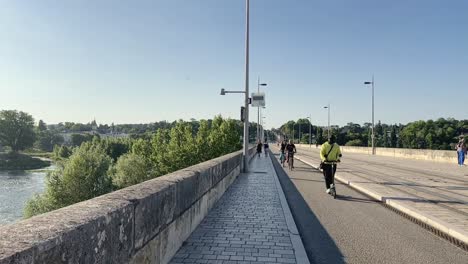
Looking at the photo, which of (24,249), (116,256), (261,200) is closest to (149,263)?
(116,256)

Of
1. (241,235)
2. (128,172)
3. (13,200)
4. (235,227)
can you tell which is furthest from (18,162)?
(241,235)

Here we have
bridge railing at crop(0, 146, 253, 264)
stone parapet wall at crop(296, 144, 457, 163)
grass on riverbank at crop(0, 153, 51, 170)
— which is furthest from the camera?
grass on riverbank at crop(0, 153, 51, 170)

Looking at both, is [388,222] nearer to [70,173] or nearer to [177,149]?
[70,173]

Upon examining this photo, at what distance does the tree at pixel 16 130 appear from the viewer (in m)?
132

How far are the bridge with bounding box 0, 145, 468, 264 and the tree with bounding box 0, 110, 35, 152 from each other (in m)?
140

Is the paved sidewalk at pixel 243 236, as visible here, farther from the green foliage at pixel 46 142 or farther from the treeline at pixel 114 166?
the green foliage at pixel 46 142

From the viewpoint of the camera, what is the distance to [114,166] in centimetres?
6244

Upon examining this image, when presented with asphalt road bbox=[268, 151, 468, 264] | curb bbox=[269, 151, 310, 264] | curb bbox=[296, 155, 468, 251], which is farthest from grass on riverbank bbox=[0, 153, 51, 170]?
curb bbox=[269, 151, 310, 264]

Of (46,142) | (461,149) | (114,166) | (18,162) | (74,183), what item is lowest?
(18,162)

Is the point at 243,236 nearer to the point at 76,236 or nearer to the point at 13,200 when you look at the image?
the point at 76,236

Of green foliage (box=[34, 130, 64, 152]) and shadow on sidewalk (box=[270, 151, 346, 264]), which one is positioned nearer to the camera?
shadow on sidewalk (box=[270, 151, 346, 264])

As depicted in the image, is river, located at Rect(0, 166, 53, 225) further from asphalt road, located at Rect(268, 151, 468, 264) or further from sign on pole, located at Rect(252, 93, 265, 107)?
asphalt road, located at Rect(268, 151, 468, 264)

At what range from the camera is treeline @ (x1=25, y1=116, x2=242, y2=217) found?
1645 inches

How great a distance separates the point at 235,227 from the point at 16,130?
146 meters
